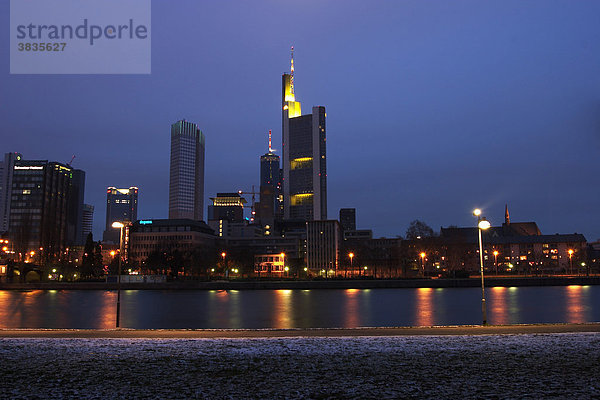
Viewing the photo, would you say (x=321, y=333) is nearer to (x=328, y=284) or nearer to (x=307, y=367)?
(x=307, y=367)

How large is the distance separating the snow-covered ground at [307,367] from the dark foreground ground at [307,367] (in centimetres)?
3

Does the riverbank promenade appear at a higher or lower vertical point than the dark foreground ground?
lower

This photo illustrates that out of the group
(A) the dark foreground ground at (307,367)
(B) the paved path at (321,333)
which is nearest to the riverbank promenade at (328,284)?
(B) the paved path at (321,333)

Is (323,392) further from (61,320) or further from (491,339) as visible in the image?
(61,320)

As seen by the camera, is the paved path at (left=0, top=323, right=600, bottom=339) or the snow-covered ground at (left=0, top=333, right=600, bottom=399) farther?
the paved path at (left=0, top=323, right=600, bottom=339)

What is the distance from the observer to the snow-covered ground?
1334cm

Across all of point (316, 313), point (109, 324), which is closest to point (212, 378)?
point (109, 324)

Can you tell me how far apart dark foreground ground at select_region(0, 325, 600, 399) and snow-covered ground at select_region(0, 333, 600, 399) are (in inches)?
1.3

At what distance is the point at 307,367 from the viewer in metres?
16.4

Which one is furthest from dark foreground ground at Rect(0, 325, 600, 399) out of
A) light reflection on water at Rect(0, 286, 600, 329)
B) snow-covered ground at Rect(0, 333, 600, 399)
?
light reflection on water at Rect(0, 286, 600, 329)

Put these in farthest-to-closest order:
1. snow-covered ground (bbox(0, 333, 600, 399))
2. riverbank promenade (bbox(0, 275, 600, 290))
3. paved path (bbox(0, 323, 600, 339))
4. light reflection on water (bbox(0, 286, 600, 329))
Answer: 1. riverbank promenade (bbox(0, 275, 600, 290))
2. light reflection on water (bbox(0, 286, 600, 329))
3. paved path (bbox(0, 323, 600, 339))
4. snow-covered ground (bbox(0, 333, 600, 399))

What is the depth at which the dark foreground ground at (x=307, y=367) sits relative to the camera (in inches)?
525

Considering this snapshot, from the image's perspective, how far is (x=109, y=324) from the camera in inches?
1906

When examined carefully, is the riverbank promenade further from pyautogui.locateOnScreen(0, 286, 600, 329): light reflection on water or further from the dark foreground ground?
the dark foreground ground
